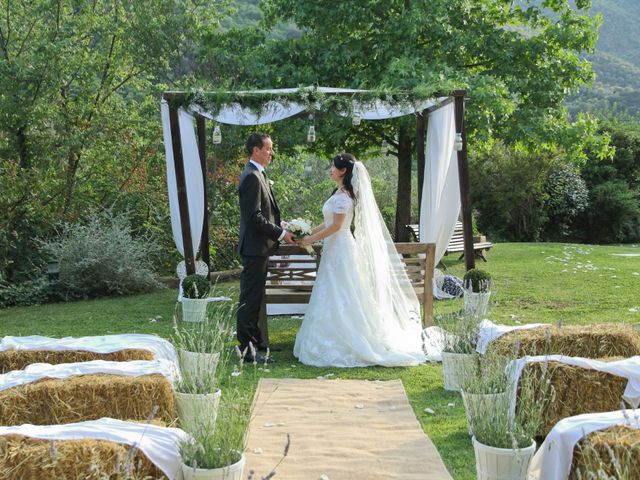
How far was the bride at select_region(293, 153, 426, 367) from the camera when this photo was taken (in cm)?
687

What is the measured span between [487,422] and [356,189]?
3.92 meters

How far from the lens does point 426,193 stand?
30.9 ft

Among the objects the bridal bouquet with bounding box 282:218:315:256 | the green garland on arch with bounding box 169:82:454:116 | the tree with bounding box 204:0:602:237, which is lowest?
the bridal bouquet with bounding box 282:218:315:256

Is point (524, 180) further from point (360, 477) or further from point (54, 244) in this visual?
point (360, 477)

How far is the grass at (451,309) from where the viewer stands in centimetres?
525

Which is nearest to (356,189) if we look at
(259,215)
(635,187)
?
(259,215)

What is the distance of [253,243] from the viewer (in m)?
6.96

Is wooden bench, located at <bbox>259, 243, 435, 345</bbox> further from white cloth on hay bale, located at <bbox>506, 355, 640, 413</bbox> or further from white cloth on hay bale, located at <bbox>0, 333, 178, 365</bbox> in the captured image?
white cloth on hay bale, located at <bbox>506, 355, 640, 413</bbox>

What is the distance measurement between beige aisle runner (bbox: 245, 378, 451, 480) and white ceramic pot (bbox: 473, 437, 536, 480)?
22.7 inches

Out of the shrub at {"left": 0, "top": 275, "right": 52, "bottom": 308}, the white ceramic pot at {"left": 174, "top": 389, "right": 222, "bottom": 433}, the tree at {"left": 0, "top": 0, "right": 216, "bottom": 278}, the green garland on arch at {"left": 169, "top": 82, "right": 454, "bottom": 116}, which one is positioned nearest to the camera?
the white ceramic pot at {"left": 174, "top": 389, "right": 222, "bottom": 433}

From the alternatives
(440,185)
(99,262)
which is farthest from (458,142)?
(99,262)

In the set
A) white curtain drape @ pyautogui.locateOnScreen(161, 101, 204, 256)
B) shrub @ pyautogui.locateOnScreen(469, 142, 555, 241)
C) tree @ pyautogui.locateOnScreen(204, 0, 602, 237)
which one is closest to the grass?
white curtain drape @ pyautogui.locateOnScreen(161, 101, 204, 256)

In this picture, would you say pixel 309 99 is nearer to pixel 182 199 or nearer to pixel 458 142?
pixel 458 142

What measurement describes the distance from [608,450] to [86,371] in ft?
9.42
